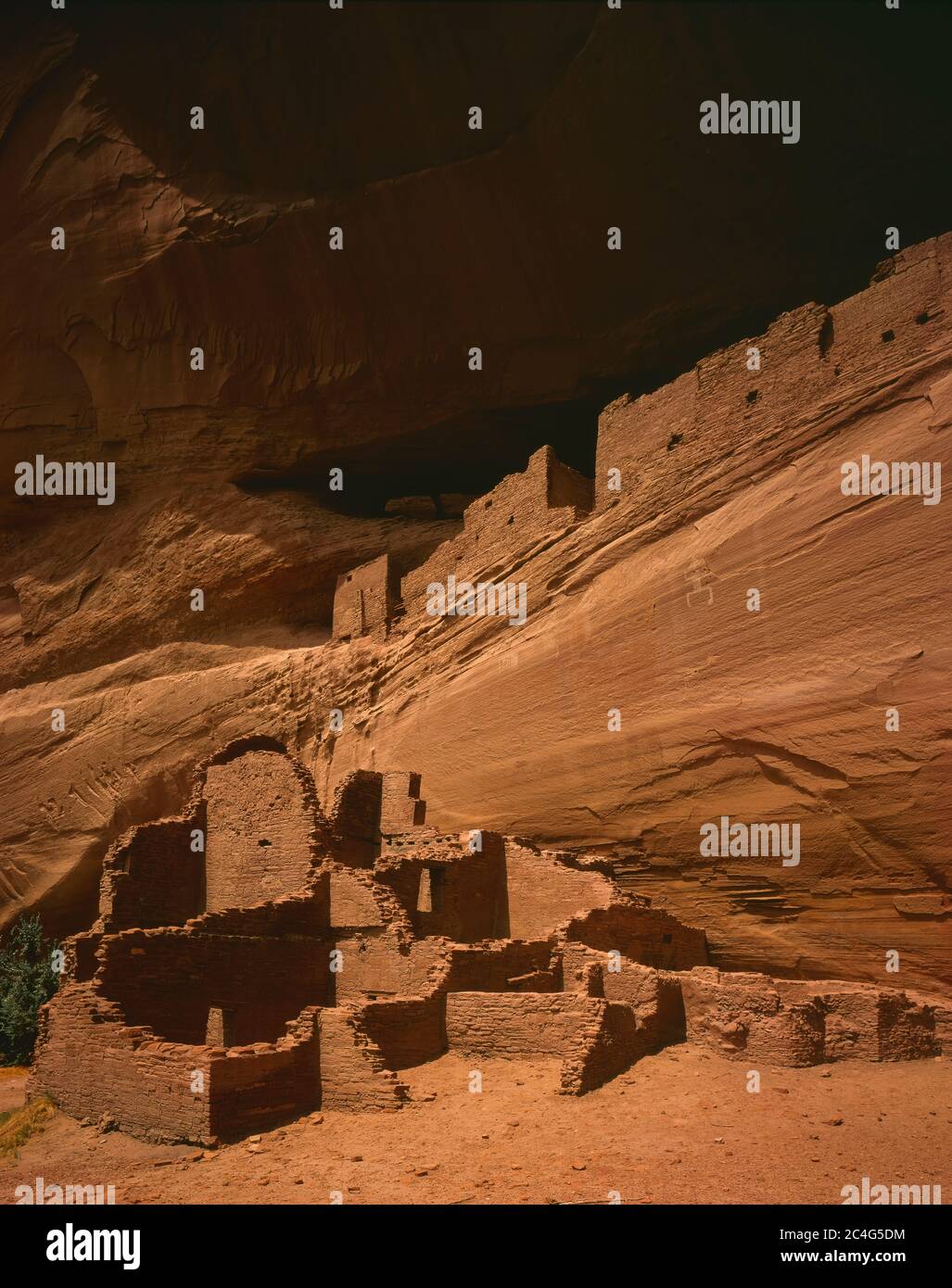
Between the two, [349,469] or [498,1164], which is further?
[349,469]

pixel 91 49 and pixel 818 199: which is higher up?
pixel 91 49

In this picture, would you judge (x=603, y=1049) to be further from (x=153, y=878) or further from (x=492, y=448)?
(x=492, y=448)

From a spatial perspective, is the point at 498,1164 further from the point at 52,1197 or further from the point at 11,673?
the point at 11,673

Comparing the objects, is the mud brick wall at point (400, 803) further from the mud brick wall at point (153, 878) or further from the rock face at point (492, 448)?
the mud brick wall at point (153, 878)

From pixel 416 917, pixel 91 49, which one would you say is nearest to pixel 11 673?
pixel 91 49

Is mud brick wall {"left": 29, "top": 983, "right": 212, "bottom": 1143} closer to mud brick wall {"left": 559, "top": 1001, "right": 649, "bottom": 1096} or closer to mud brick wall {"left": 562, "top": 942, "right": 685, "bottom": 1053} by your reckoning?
mud brick wall {"left": 559, "top": 1001, "right": 649, "bottom": 1096}

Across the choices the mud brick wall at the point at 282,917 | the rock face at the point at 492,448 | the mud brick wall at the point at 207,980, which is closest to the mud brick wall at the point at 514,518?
the rock face at the point at 492,448

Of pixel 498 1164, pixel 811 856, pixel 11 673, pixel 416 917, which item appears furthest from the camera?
pixel 11 673
